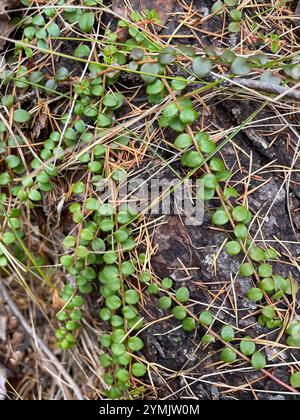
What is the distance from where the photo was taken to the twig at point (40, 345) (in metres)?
2.15

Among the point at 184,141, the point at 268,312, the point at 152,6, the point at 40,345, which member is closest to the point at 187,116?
the point at 184,141

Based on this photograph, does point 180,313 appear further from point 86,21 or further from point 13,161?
point 86,21

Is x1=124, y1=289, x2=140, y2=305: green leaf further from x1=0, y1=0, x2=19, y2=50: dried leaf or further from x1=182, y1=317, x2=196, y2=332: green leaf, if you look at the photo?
x1=0, y1=0, x2=19, y2=50: dried leaf

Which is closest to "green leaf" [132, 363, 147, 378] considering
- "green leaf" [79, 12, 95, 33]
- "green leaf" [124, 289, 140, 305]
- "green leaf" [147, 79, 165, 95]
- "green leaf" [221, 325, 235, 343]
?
"green leaf" [124, 289, 140, 305]

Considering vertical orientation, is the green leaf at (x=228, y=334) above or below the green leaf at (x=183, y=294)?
below

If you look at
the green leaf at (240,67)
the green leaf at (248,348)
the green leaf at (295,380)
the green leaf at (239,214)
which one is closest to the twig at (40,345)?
the green leaf at (248,348)

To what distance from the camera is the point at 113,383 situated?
192 cm

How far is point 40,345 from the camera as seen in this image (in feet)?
7.30

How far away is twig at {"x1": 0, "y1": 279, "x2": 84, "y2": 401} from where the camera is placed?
7.07 ft

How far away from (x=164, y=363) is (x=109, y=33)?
4.33 feet

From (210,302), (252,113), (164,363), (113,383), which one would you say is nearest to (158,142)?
(252,113)

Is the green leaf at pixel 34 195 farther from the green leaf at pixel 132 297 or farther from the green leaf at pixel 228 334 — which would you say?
the green leaf at pixel 228 334

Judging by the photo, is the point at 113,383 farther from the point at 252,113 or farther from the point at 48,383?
the point at 252,113

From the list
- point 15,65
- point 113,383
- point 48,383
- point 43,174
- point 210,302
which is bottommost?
point 48,383
